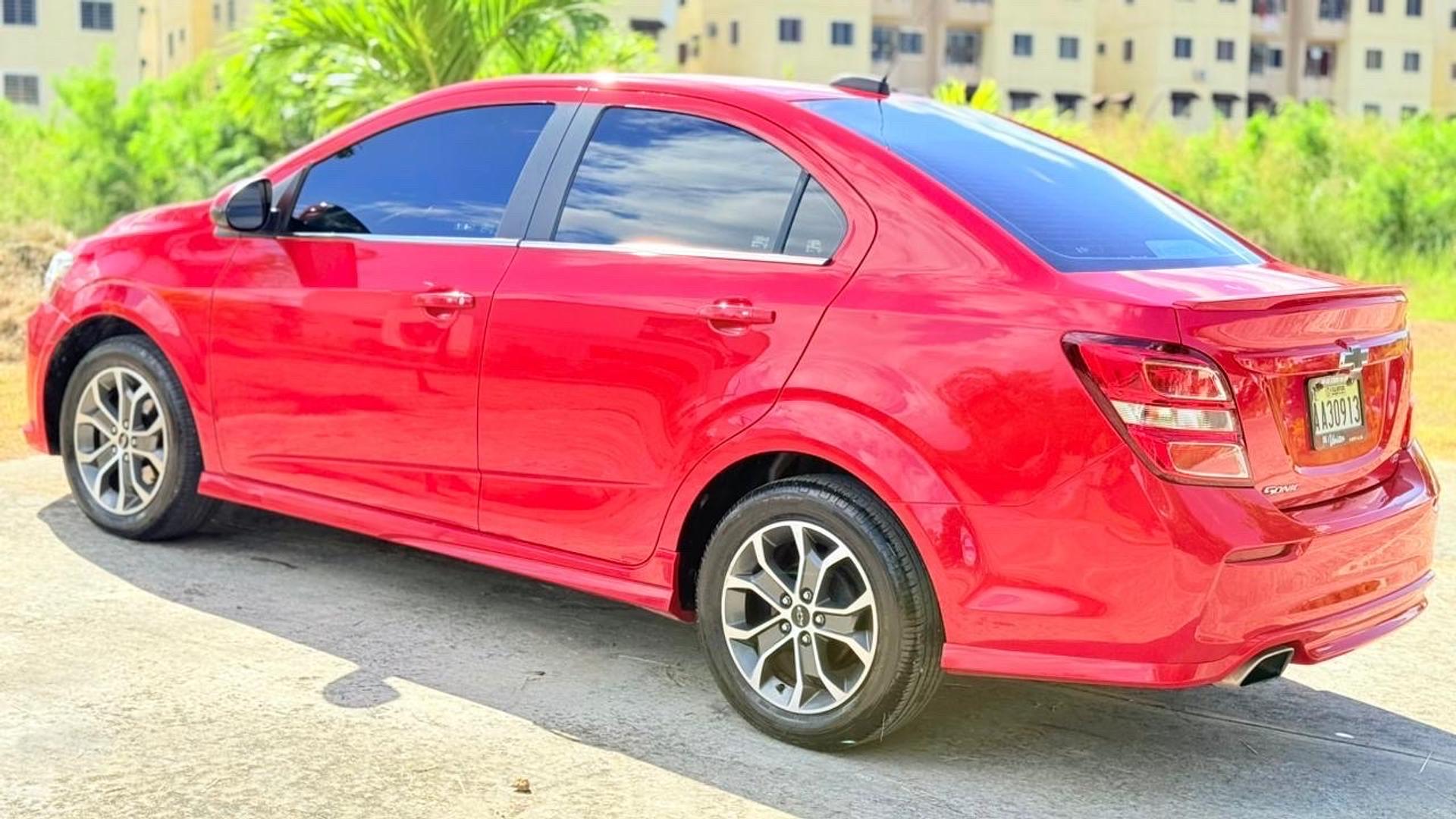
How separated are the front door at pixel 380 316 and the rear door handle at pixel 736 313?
78 centimetres

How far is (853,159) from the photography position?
4383 millimetres

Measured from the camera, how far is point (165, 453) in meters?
5.94

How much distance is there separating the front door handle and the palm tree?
1000 centimetres

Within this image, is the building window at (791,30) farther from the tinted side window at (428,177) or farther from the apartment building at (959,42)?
the tinted side window at (428,177)

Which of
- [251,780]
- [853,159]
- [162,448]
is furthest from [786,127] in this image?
[162,448]

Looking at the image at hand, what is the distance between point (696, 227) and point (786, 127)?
1.18ft

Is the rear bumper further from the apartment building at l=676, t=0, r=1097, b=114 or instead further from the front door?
the apartment building at l=676, t=0, r=1097, b=114

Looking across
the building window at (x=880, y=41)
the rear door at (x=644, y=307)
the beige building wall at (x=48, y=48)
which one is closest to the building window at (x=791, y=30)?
the building window at (x=880, y=41)

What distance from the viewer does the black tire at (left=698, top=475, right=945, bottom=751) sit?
4.09m

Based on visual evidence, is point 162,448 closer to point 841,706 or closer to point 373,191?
point 373,191

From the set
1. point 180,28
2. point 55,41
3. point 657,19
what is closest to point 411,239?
point 55,41

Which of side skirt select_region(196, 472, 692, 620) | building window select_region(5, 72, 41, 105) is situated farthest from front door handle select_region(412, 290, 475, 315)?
building window select_region(5, 72, 41, 105)

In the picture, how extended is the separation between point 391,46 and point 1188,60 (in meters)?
70.9

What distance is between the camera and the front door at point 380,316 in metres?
4.98
